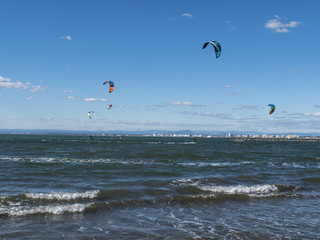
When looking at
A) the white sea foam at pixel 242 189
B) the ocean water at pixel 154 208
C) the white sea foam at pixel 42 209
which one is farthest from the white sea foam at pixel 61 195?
the white sea foam at pixel 242 189

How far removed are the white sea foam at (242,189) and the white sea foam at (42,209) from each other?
20.2ft

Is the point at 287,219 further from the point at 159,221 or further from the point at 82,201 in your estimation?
the point at 82,201

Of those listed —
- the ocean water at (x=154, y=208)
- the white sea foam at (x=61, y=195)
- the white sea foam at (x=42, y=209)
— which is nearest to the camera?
the ocean water at (x=154, y=208)

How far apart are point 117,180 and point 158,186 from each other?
9.36 ft

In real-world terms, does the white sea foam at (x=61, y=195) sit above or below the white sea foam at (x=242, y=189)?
below

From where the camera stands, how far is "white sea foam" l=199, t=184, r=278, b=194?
13962 millimetres

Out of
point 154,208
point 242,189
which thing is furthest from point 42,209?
A: point 242,189

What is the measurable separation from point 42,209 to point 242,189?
353 inches

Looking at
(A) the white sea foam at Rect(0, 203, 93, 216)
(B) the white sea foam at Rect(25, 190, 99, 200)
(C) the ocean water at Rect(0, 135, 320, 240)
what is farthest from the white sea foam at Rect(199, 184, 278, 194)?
(A) the white sea foam at Rect(0, 203, 93, 216)

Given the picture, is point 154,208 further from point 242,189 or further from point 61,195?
point 242,189

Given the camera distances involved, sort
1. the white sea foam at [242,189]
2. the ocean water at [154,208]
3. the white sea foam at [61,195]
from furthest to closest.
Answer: the white sea foam at [242,189] → the white sea foam at [61,195] → the ocean water at [154,208]

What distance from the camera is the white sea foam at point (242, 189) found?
1396cm

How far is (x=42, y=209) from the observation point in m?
10.1

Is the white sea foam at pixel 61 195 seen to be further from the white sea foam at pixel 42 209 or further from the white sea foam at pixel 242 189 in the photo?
the white sea foam at pixel 242 189
